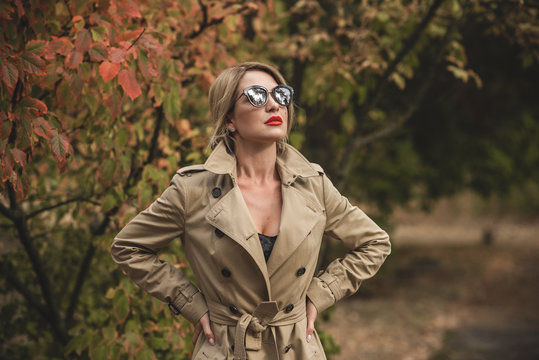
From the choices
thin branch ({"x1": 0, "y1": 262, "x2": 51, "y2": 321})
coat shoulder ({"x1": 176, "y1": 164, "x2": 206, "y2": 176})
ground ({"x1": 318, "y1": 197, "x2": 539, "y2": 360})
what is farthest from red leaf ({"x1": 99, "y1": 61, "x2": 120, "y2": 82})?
ground ({"x1": 318, "y1": 197, "x2": 539, "y2": 360})

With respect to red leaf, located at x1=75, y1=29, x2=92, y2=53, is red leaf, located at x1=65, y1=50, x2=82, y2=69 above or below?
below

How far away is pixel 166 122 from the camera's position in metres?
3.62

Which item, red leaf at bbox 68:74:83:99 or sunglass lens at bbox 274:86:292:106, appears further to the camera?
red leaf at bbox 68:74:83:99

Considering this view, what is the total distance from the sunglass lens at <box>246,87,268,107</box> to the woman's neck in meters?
0.19

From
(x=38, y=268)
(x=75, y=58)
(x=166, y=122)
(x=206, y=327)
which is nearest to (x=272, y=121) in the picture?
(x=206, y=327)

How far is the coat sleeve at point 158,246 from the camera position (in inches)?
91.0

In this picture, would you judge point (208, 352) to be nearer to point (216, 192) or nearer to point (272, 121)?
point (216, 192)

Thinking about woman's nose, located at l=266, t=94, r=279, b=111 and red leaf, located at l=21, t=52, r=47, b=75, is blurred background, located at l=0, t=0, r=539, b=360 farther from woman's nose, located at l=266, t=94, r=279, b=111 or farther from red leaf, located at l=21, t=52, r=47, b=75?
woman's nose, located at l=266, t=94, r=279, b=111

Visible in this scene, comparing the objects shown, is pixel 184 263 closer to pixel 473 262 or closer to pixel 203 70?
pixel 203 70

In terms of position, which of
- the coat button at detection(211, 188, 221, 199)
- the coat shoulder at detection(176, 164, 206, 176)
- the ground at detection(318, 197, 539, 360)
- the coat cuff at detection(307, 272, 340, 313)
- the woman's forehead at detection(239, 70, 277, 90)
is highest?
the woman's forehead at detection(239, 70, 277, 90)

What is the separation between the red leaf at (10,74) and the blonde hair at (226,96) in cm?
86

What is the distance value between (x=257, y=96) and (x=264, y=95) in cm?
3

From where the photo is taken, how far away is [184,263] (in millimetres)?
3434

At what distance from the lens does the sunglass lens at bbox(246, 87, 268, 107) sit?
7.54 ft
